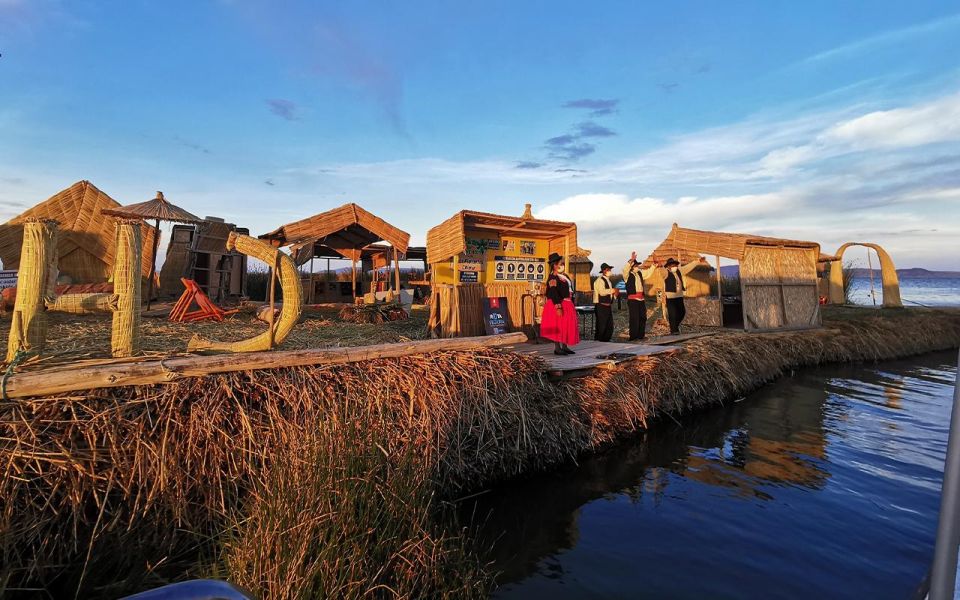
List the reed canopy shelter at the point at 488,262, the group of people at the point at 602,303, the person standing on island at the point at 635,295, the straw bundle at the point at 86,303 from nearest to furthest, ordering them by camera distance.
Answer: the straw bundle at the point at 86,303 → the group of people at the point at 602,303 → the reed canopy shelter at the point at 488,262 → the person standing on island at the point at 635,295

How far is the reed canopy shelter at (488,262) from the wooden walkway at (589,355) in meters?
1.11

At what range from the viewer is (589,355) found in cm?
909

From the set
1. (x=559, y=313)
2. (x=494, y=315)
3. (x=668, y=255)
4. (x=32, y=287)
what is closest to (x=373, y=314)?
(x=494, y=315)

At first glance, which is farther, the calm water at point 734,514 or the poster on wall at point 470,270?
the poster on wall at point 470,270

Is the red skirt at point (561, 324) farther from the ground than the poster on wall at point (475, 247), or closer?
closer

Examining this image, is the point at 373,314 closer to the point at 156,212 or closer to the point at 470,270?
the point at 470,270

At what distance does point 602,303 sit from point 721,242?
587 centimetres

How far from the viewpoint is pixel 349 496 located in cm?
329

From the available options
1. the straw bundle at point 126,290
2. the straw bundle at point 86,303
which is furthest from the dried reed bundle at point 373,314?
the straw bundle at point 126,290

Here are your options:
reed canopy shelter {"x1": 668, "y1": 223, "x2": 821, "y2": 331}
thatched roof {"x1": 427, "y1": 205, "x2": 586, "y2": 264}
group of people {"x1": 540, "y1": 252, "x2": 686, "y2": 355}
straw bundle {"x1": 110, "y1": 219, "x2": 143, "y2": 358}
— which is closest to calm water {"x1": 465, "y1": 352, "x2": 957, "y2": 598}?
group of people {"x1": 540, "y1": 252, "x2": 686, "y2": 355}

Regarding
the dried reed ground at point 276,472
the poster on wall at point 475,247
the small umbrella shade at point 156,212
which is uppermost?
the small umbrella shade at point 156,212

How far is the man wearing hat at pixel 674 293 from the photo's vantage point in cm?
1345

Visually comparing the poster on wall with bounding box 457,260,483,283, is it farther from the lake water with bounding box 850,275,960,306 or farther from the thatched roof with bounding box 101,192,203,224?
the lake water with bounding box 850,275,960,306

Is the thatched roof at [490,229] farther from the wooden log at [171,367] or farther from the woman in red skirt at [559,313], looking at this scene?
the wooden log at [171,367]
